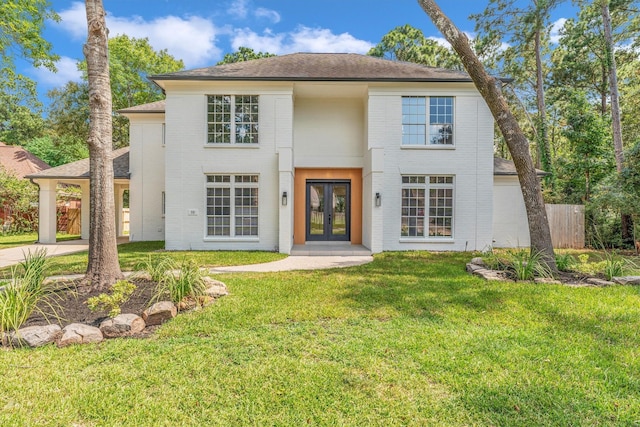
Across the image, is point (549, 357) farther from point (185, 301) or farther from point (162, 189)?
point (162, 189)

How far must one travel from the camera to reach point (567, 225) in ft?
40.0

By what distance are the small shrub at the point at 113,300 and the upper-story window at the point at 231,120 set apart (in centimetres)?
751

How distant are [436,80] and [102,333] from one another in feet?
36.8

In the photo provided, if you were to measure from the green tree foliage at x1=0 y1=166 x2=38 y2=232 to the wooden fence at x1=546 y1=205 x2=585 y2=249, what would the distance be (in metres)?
26.4

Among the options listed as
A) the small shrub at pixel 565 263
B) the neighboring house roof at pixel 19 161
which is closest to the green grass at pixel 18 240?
the neighboring house roof at pixel 19 161

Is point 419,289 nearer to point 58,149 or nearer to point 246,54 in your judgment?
point 246,54

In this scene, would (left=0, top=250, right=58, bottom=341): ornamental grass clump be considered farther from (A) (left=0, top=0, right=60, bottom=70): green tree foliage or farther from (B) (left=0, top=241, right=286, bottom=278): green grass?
(A) (left=0, top=0, right=60, bottom=70): green tree foliage

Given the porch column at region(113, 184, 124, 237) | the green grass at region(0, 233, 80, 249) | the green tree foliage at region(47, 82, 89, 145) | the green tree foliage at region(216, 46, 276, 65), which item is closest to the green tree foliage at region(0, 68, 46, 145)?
the green tree foliage at region(47, 82, 89, 145)

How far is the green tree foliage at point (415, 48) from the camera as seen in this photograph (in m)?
22.2

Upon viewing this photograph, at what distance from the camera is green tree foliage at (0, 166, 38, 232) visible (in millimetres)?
17781

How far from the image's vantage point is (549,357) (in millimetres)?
3320

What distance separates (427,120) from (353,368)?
10.0 m

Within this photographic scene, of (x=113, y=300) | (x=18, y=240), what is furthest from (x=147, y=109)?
(x=113, y=300)

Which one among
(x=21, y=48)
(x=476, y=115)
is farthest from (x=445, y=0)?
(x=21, y=48)
